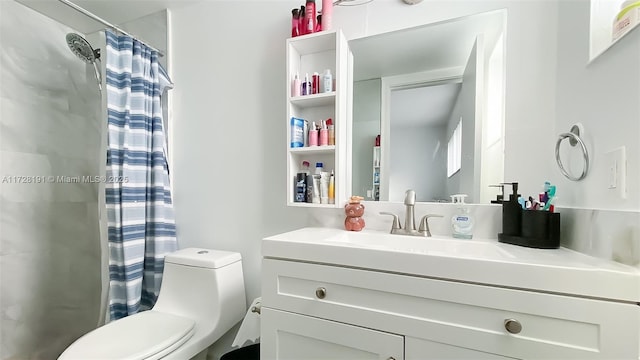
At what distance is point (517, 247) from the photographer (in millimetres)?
893

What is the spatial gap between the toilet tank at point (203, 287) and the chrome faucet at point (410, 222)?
839mm

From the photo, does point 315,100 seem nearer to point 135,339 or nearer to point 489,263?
point 489,263

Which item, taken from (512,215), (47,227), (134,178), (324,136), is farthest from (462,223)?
(47,227)

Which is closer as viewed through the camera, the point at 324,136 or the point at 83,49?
the point at 324,136

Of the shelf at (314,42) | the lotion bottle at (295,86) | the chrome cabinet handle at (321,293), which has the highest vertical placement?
the shelf at (314,42)

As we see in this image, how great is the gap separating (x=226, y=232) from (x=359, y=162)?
2.78 ft

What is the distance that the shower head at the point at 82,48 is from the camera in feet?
4.64

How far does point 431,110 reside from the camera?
1.14 meters

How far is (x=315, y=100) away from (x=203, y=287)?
1.05 metres

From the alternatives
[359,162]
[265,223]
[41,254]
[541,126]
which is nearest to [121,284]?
[41,254]

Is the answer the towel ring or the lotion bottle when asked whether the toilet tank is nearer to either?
the lotion bottle

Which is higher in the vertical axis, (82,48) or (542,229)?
(82,48)

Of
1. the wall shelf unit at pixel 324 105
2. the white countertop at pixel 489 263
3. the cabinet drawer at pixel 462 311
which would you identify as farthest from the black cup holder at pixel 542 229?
the wall shelf unit at pixel 324 105

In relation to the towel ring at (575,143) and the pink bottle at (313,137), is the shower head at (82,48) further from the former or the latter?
the towel ring at (575,143)
